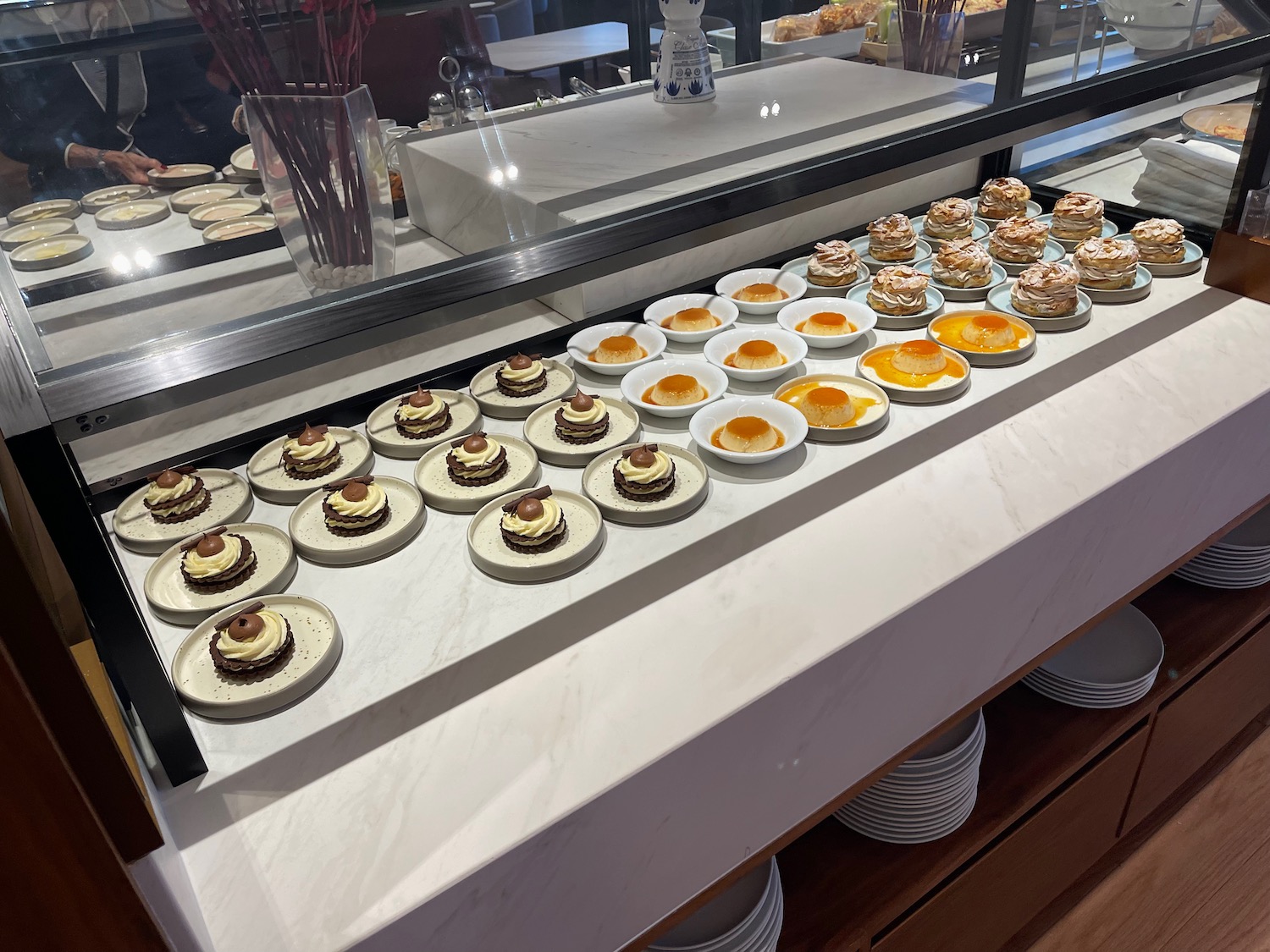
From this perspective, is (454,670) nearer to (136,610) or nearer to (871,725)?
(136,610)

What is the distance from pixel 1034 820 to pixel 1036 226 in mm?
1169

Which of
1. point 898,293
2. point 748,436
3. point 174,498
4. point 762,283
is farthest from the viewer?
point 762,283

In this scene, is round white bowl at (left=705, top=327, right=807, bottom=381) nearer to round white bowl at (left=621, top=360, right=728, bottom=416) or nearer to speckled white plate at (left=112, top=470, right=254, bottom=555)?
round white bowl at (left=621, top=360, right=728, bottom=416)

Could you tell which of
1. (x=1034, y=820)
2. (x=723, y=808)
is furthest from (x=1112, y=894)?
(x=723, y=808)

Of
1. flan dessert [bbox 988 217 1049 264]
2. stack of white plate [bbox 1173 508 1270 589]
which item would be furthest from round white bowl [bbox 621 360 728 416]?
stack of white plate [bbox 1173 508 1270 589]

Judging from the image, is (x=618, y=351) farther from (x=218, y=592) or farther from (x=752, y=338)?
(x=218, y=592)

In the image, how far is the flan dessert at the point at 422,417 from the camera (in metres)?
1.43

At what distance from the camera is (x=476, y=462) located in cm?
133

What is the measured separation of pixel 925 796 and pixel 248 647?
38.5 inches

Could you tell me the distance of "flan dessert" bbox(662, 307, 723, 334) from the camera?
165cm

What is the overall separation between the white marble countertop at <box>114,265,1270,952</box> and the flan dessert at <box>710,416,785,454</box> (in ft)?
0.14

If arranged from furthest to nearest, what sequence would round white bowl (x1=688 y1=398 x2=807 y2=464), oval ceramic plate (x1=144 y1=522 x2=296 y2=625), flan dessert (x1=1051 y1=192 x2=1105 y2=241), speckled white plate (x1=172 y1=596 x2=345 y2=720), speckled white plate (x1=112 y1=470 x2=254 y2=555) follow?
1. flan dessert (x1=1051 y1=192 x2=1105 y2=241)
2. round white bowl (x1=688 y1=398 x2=807 y2=464)
3. speckled white plate (x1=112 y1=470 x2=254 y2=555)
4. oval ceramic plate (x1=144 y1=522 x2=296 y2=625)
5. speckled white plate (x1=172 y1=596 x2=345 y2=720)

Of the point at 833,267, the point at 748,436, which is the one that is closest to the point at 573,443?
the point at 748,436

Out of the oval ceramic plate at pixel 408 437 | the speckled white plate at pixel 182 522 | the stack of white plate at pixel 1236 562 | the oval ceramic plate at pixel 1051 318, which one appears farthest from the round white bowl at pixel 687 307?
the stack of white plate at pixel 1236 562
